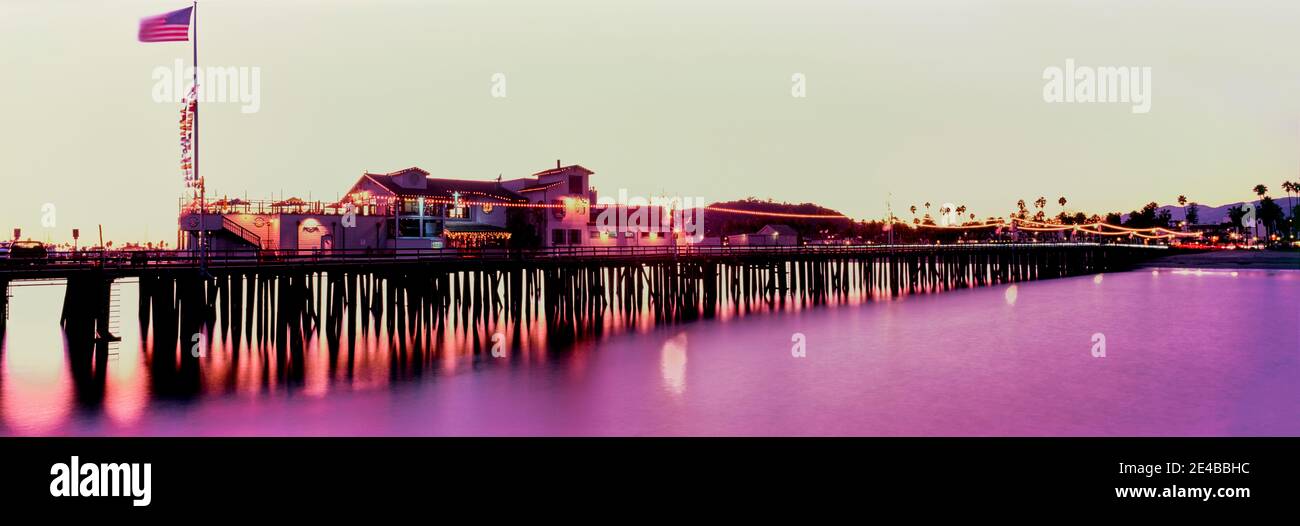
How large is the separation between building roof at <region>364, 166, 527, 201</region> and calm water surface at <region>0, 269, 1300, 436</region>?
617 inches

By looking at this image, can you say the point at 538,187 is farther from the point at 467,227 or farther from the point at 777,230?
→ the point at 777,230

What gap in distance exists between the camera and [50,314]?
37.5m

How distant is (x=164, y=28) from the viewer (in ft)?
61.2

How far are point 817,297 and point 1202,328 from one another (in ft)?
63.4

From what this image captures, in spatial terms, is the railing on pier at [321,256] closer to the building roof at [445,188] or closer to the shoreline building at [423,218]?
the shoreline building at [423,218]

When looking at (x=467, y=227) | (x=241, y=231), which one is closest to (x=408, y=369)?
(x=241, y=231)

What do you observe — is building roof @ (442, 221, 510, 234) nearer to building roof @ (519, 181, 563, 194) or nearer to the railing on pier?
building roof @ (519, 181, 563, 194)

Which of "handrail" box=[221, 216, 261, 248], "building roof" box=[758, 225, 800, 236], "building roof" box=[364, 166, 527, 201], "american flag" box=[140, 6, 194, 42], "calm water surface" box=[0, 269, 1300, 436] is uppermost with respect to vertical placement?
"american flag" box=[140, 6, 194, 42]

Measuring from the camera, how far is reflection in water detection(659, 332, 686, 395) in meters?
20.1

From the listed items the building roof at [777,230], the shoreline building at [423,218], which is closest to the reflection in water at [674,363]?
the shoreline building at [423,218]

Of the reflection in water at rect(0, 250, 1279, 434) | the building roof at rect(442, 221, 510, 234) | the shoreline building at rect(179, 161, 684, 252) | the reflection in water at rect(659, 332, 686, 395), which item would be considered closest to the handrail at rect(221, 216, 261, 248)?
the shoreline building at rect(179, 161, 684, 252)

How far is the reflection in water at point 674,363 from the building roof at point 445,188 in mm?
20535
